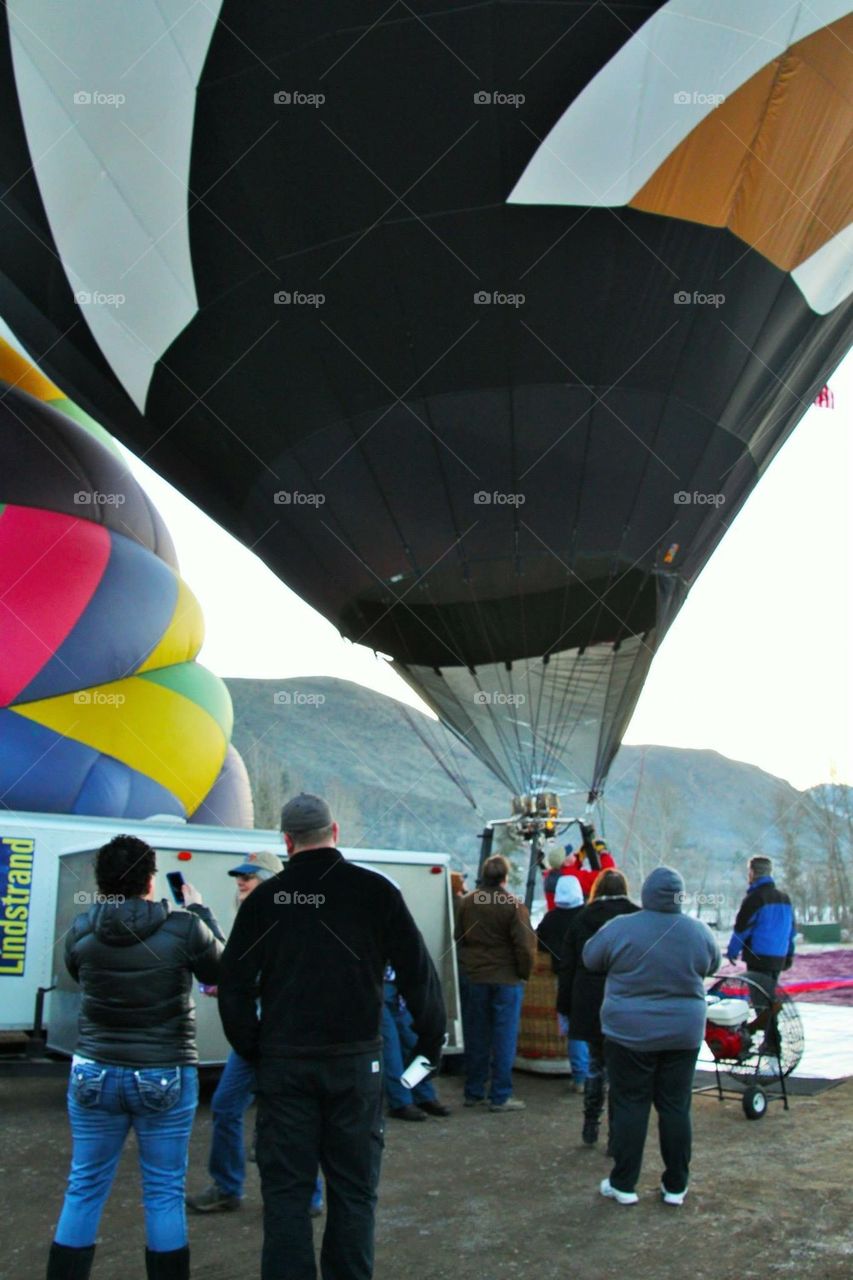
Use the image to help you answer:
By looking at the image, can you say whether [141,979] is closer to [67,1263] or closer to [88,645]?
[67,1263]

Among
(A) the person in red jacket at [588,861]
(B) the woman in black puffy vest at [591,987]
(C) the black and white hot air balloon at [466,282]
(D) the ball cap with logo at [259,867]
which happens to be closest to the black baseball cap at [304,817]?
(D) the ball cap with logo at [259,867]

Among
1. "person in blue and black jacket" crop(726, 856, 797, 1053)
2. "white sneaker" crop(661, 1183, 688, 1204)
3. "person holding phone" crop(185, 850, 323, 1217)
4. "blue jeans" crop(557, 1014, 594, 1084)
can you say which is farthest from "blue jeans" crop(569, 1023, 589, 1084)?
"person holding phone" crop(185, 850, 323, 1217)

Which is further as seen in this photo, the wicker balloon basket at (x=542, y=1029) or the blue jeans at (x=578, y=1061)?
the wicker balloon basket at (x=542, y=1029)

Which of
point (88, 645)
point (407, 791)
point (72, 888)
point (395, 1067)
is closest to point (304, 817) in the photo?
point (395, 1067)

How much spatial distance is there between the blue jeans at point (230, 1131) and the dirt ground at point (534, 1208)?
122 millimetres

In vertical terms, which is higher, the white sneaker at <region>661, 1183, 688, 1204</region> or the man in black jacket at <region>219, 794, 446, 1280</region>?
the man in black jacket at <region>219, 794, 446, 1280</region>

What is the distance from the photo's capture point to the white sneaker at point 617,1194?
13.6ft

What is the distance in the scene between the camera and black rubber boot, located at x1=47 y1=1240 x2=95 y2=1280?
119 inches

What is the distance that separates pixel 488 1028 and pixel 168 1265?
331cm

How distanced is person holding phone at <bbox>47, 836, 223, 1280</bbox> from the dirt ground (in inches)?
20.0

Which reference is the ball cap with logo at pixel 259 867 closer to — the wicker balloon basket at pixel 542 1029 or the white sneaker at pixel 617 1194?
the white sneaker at pixel 617 1194

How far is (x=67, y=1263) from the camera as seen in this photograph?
119 inches

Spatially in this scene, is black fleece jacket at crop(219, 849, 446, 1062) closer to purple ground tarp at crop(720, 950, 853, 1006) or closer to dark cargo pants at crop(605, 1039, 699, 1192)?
dark cargo pants at crop(605, 1039, 699, 1192)

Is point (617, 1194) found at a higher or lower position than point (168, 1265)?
lower
